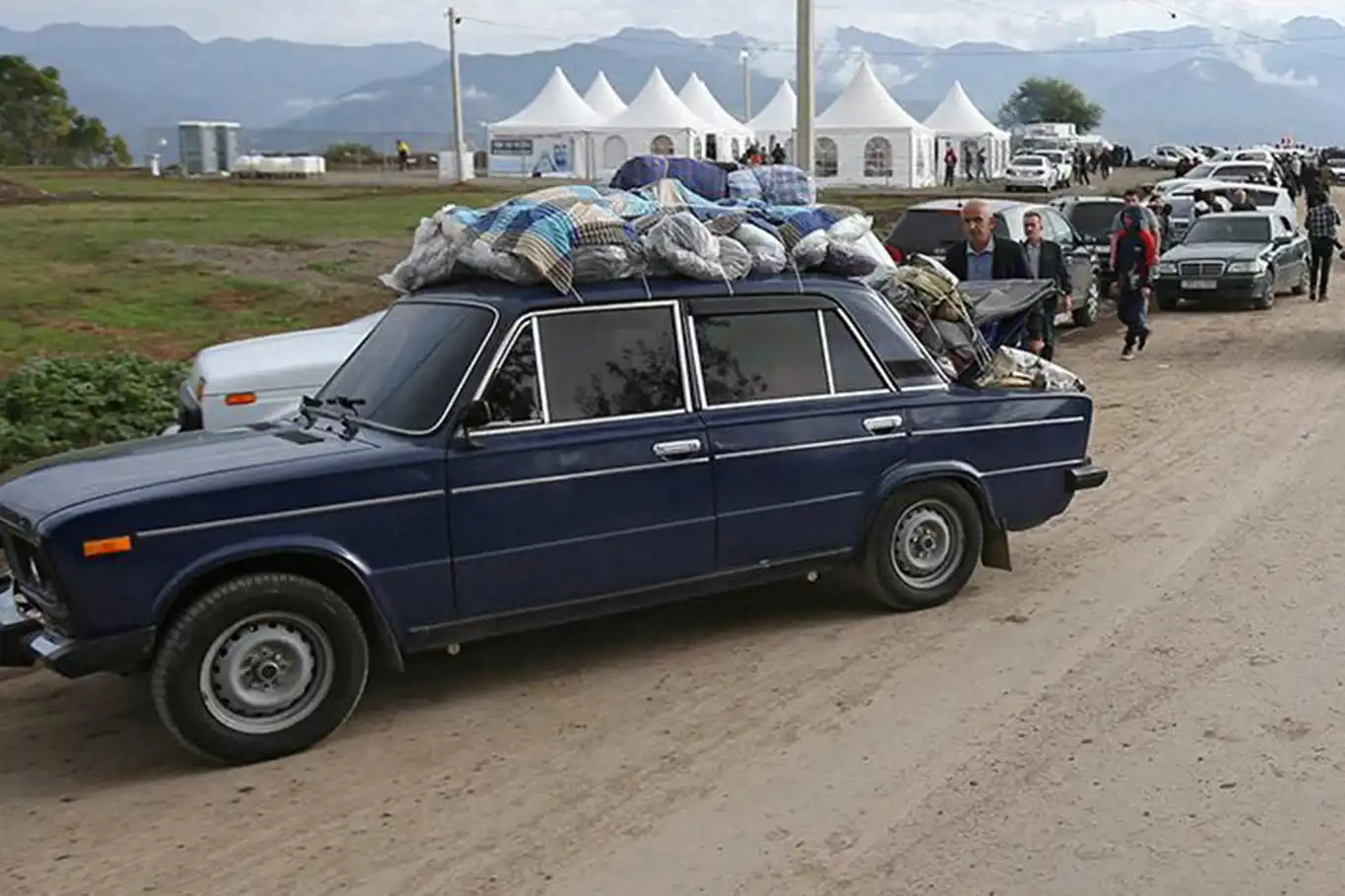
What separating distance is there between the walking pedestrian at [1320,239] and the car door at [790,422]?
17144 mm

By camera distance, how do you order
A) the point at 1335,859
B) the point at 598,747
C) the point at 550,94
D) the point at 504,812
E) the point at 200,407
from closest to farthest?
the point at 1335,859 < the point at 504,812 < the point at 598,747 < the point at 200,407 < the point at 550,94

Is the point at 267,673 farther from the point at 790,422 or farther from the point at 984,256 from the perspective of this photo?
the point at 984,256

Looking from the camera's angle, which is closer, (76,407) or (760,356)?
(760,356)

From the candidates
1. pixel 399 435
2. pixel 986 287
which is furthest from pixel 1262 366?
pixel 399 435

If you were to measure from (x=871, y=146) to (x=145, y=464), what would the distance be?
177 ft

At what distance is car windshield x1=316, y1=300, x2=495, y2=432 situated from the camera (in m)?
5.85

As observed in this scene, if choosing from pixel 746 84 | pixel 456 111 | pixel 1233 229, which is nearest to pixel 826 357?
pixel 1233 229

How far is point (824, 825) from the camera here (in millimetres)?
4750

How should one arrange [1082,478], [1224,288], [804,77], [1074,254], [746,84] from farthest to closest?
[746,84], [804,77], [1224,288], [1074,254], [1082,478]

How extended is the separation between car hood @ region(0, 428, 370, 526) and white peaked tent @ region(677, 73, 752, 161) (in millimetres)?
54967

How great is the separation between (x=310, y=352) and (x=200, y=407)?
2.68 feet

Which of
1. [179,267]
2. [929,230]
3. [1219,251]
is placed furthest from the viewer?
[1219,251]

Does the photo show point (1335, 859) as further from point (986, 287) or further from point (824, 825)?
point (986, 287)

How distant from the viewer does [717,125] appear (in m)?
65.4
